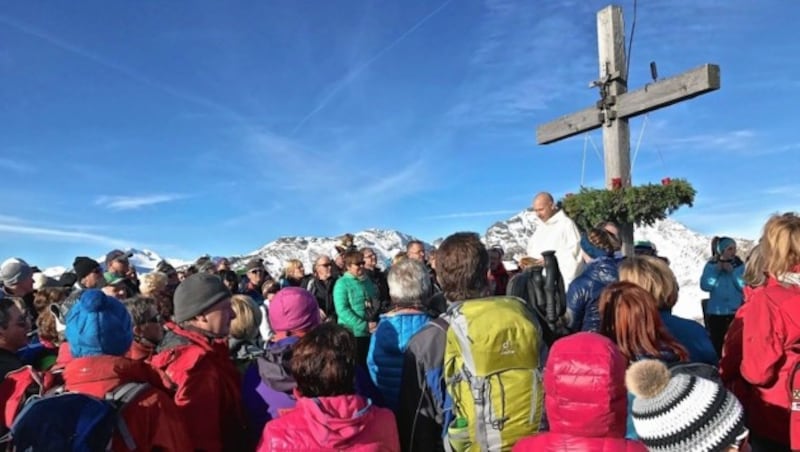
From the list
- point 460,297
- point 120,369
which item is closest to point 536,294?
point 460,297

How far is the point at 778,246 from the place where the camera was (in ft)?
10.4

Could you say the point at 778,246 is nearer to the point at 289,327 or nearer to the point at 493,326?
the point at 493,326

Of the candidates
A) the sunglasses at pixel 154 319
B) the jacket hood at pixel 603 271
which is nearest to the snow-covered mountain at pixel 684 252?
the jacket hood at pixel 603 271

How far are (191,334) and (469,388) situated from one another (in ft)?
5.05

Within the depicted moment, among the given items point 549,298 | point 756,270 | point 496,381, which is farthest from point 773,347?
point 549,298

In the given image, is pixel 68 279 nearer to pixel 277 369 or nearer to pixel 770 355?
pixel 277 369

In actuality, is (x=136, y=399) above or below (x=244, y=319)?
below

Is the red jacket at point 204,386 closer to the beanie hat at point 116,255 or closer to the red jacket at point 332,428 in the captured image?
the red jacket at point 332,428

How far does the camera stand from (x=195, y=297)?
10.4 ft

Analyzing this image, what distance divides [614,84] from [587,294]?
10.5 feet

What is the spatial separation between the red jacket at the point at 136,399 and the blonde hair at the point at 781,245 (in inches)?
128

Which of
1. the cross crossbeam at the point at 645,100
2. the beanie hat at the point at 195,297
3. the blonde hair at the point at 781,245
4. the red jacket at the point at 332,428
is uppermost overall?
the cross crossbeam at the point at 645,100

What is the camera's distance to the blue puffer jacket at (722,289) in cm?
767

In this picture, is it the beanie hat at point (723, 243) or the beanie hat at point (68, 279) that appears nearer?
the beanie hat at point (68, 279)
